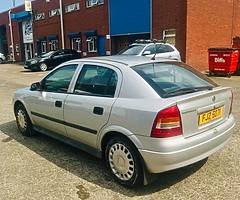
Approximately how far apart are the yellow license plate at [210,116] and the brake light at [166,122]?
0.39 metres

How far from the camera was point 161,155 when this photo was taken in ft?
10.8

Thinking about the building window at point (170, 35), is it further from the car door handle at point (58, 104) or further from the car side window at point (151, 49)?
the car door handle at point (58, 104)

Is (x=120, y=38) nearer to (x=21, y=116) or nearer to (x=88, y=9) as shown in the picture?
(x=88, y=9)

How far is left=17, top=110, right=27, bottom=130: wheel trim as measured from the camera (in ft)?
19.2

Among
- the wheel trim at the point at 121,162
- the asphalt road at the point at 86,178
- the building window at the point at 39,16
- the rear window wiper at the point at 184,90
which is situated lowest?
the asphalt road at the point at 86,178

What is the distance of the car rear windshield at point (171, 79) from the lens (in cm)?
362

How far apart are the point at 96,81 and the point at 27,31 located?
3491cm

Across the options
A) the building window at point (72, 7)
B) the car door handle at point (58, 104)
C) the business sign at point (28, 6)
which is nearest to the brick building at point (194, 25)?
Answer: the building window at point (72, 7)

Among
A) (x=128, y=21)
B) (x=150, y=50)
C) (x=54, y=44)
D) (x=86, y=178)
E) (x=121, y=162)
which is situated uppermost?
(x=128, y=21)

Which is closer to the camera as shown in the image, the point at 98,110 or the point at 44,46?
the point at 98,110

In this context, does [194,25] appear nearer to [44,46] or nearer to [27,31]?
[44,46]

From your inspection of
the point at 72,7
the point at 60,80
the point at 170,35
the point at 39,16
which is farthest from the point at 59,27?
the point at 60,80

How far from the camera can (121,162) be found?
3744 millimetres

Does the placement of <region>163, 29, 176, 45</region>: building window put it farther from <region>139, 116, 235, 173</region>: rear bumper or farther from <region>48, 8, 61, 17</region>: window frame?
<region>139, 116, 235, 173</region>: rear bumper
